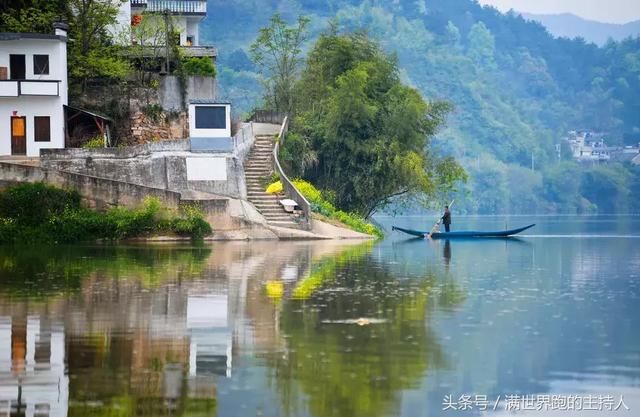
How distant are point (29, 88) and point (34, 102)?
29.7 inches

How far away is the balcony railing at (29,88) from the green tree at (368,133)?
11.4 meters

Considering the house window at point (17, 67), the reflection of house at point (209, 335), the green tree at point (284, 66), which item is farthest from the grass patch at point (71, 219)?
the green tree at point (284, 66)

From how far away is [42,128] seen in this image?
50344 millimetres

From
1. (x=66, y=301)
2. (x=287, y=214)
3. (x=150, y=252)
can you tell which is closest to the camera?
(x=66, y=301)

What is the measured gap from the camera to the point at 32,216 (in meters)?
44.3

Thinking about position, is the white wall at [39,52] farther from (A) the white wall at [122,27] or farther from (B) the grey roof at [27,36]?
(A) the white wall at [122,27]

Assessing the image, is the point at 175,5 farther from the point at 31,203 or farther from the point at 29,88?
the point at 31,203

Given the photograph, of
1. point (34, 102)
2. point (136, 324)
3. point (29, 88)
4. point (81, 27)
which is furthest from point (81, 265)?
point (81, 27)

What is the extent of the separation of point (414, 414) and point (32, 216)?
30.5 m

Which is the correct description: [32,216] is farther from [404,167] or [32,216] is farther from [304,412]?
[304,412]

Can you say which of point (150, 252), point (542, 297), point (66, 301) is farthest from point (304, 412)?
point (150, 252)

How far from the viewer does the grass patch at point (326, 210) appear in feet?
165

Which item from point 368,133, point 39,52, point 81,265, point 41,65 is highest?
point 39,52

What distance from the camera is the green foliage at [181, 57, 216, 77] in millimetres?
56656
